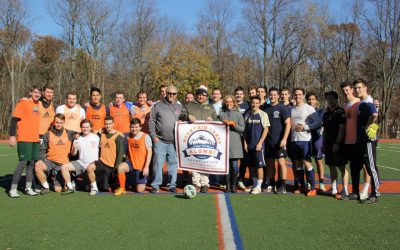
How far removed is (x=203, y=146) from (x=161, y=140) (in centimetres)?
84

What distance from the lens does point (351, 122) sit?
673cm

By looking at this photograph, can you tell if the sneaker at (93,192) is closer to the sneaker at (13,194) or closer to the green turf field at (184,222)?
the green turf field at (184,222)

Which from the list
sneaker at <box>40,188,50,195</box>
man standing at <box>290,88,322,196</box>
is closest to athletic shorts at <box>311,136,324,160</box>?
man standing at <box>290,88,322,196</box>

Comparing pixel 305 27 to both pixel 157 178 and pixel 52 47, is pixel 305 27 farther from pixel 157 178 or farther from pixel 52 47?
pixel 157 178

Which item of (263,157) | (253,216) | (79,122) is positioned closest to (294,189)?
(263,157)

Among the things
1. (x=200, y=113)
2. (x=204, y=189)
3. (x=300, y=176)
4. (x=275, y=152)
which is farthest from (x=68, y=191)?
(x=300, y=176)

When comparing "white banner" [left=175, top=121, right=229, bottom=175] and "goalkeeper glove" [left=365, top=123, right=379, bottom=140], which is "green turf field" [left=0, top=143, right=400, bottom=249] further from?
"goalkeeper glove" [left=365, top=123, right=379, bottom=140]

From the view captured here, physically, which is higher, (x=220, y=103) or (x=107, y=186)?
(x=220, y=103)

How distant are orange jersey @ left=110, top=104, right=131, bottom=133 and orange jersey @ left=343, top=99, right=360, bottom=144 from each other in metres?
4.42

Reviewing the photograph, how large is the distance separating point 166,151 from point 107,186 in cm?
137

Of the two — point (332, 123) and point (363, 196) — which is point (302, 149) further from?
point (363, 196)

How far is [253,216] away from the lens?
5613 millimetres

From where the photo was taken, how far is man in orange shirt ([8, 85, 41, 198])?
23.4 ft

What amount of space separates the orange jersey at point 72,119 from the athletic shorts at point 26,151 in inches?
32.4
